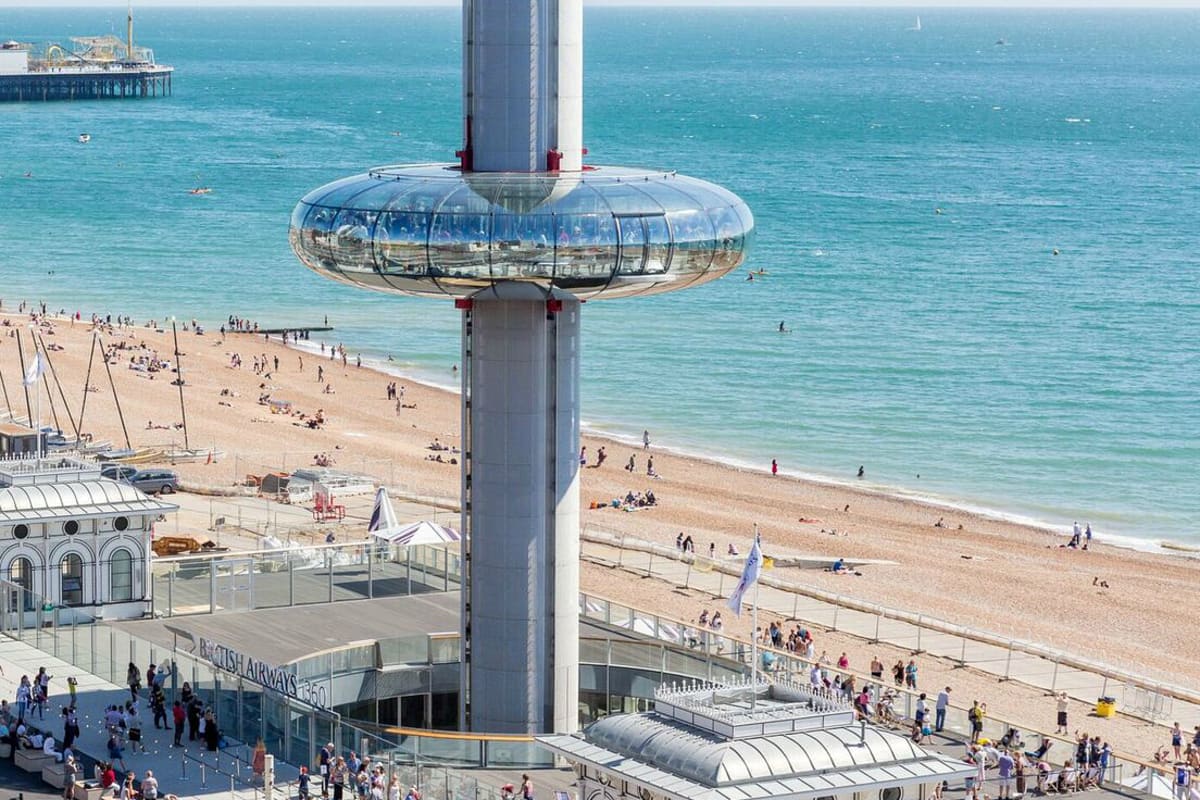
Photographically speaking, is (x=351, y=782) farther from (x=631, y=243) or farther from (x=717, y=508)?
(x=717, y=508)

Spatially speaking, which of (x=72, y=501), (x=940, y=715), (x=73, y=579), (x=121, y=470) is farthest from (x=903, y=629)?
(x=121, y=470)

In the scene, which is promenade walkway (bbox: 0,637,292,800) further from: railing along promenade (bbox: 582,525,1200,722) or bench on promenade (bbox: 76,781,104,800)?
railing along promenade (bbox: 582,525,1200,722)

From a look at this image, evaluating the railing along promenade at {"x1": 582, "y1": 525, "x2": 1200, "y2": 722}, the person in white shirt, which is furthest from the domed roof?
the railing along promenade at {"x1": 582, "y1": 525, "x2": 1200, "y2": 722}

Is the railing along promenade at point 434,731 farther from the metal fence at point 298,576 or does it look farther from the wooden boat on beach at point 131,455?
the wooden boat on beach at point 131,455

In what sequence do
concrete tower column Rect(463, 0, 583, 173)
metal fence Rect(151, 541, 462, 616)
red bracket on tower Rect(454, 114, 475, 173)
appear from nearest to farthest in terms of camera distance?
concrete tower column Rect(463, 0, 583, 173) < red bracket on tower Rect(454, 114, 475, 173) < metal fence Rect(151, 541, 462, 616)

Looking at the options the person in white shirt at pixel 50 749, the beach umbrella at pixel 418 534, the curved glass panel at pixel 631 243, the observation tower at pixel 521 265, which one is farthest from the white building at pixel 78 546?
the curved glass panel at pixel 631 243
